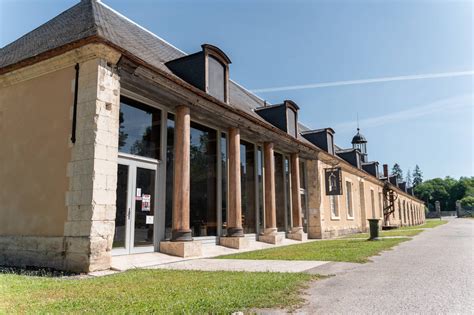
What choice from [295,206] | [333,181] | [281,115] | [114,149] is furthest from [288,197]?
[114,149]

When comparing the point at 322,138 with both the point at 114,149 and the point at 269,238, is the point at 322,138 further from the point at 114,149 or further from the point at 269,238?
the point at 114,149

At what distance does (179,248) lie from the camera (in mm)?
8961

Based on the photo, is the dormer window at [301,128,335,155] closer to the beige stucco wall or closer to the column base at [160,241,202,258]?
the column base at [160,241,202,258]

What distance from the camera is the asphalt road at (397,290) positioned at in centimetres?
364

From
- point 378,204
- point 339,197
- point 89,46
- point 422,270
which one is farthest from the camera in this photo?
point 378,204

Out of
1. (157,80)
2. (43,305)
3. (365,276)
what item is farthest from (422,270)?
(157,80)

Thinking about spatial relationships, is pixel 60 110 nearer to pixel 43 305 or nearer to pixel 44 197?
pixel 44 197

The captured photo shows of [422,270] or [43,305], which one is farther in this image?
[422,270]

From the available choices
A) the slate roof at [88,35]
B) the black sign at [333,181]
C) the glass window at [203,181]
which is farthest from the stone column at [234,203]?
the black sign at [333,181]

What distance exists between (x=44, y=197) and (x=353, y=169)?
21.2 metres

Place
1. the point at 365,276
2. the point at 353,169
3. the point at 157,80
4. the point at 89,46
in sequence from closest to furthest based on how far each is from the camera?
the point at 365,276 < the point at 89,46 < the point at 157,80 < the point at 353,169

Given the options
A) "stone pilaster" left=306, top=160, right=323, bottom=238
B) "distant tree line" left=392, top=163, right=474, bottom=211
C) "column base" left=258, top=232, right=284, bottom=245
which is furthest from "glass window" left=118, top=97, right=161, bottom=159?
"distant tree line" left=392, top=163, right=474, bottom=211

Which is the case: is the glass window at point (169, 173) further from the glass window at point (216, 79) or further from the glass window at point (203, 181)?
the glass window at point (216, 79)

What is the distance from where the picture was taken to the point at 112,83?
25.0ft
